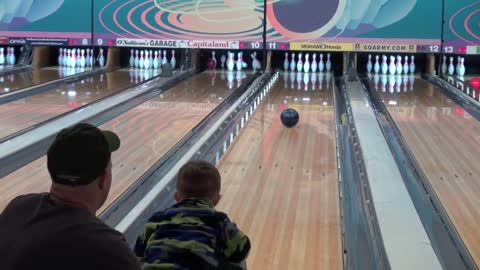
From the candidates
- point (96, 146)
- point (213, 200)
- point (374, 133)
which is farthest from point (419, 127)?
point (96, 146)

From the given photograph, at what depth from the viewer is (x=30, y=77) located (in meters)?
7.04

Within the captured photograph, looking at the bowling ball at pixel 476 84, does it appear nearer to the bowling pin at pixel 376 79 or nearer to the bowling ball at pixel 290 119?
the bowling pin at pixel 376 79

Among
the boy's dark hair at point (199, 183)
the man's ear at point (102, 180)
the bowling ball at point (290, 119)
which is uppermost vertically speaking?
the man's ear at point (102, 180)

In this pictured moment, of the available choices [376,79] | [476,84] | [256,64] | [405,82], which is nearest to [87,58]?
[256,64]

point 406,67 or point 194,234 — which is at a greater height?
point 406,67

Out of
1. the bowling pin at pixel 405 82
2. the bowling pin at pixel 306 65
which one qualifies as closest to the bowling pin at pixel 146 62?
the bowling pin at pixel 306 65

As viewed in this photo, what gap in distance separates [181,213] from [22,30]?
21.7 ft

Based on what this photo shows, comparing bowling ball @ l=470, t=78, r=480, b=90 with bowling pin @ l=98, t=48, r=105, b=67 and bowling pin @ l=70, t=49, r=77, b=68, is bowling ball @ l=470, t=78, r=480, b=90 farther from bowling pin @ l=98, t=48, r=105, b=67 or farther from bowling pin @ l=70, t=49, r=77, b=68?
bowling pin @ l=70, t=49, r=77, b=68

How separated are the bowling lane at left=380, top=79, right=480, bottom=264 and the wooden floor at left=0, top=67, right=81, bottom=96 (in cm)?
322

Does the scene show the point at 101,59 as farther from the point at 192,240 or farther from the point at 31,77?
the point at 192,240

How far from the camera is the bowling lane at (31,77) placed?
20.7 ft

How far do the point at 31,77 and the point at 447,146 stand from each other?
174 inches

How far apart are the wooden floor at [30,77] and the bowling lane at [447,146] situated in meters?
3.22

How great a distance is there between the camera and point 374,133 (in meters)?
4.49
